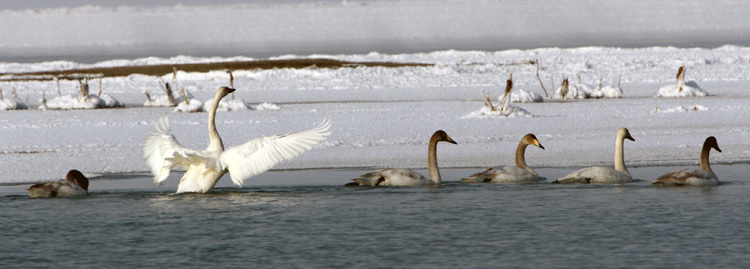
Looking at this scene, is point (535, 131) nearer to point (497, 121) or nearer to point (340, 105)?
point (497, 121)

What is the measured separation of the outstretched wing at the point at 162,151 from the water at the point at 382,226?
219mm

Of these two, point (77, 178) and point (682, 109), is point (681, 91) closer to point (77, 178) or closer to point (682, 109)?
point (682, 109)

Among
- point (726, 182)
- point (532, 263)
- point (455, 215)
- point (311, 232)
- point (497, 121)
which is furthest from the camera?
point (497, 121)

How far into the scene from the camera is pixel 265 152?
332 inches

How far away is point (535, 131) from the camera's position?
1448 cm

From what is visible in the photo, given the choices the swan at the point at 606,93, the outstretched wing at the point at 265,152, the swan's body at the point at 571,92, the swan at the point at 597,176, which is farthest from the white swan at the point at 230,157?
the swan at the point at 606,93

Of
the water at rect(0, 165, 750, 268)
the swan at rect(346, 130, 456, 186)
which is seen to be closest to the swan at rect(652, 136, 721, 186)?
the water at rect(0, 165, 750, 268)

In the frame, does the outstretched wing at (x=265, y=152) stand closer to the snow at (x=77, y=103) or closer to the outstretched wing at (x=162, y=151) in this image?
the outstretched wing at (x=162, y=151)

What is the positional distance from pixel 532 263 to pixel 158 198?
13.2 feet

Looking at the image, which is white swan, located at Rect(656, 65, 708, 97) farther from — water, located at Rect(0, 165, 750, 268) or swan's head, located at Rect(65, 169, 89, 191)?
swan's head, located at Rect(65, 169, 89, 191)

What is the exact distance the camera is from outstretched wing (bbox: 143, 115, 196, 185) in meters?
8.81

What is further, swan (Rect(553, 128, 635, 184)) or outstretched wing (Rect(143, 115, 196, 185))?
swan (Rect(553, 128, 635, 184))

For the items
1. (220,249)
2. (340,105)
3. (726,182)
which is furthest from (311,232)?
(340,105)

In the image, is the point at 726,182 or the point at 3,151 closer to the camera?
the point at 726,182
